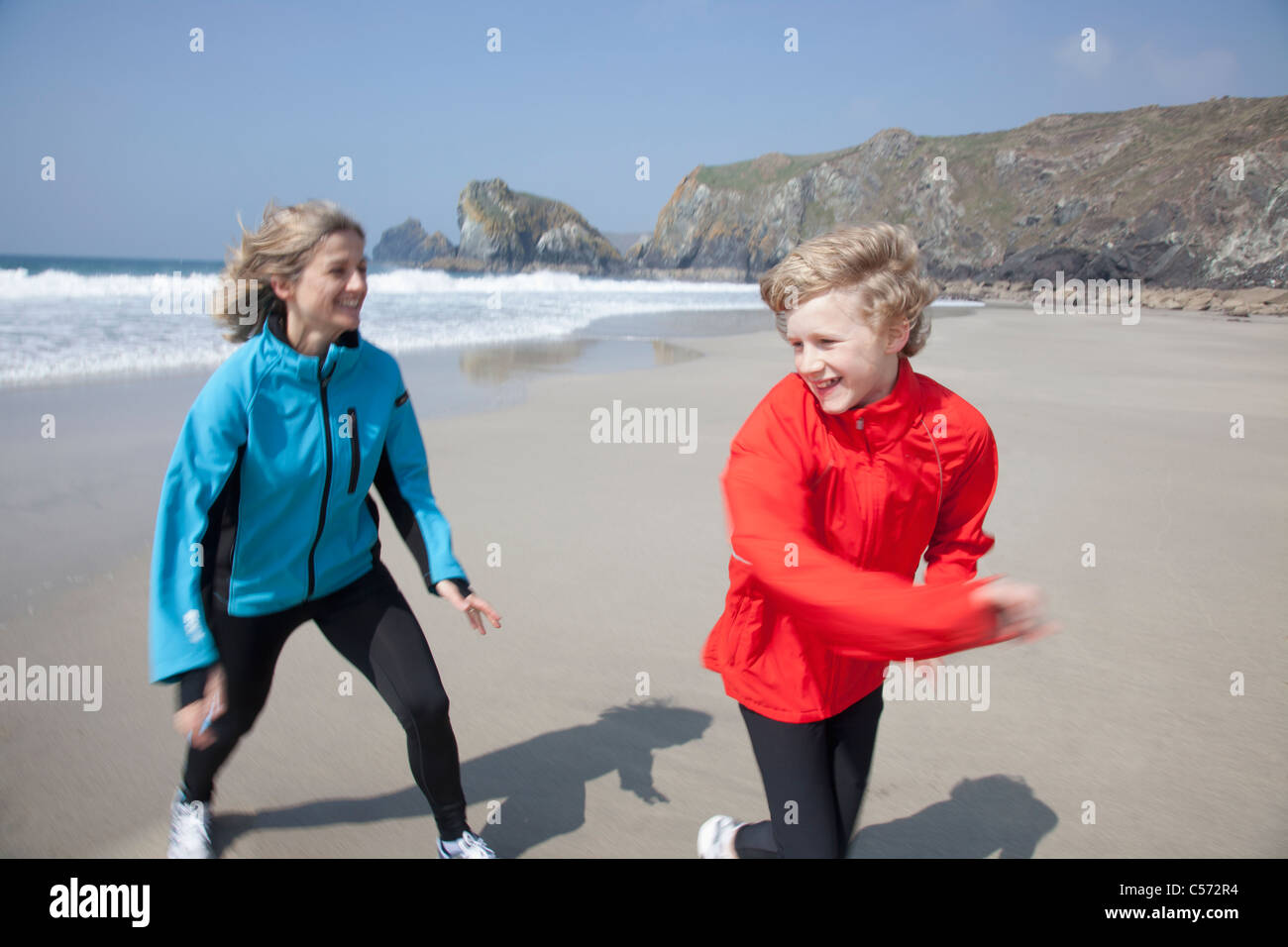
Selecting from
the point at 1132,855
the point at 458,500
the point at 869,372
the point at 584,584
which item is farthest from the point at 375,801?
the point at 458,500

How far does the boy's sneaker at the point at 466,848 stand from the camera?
7.84 ft

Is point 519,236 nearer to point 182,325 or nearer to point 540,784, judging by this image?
point 182,325

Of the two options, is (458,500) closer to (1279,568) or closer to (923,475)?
(923,475)

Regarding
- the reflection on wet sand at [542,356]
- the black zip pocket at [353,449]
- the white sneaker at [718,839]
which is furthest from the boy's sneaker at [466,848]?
the reflection on wet sand at [542,356]

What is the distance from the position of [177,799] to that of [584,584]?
7.95ft

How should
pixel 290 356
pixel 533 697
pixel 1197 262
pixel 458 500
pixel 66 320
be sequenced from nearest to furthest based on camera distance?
pixel 290 356 → pixel 533 697 → pixel 458 500 → pixel 66 320 → pixel 1197 262

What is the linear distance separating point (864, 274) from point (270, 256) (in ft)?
5.32

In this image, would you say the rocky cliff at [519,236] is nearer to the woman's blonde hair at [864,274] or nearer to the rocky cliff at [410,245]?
the rocky cliff at [410,245]

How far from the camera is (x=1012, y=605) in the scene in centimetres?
149

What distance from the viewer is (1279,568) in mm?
4812

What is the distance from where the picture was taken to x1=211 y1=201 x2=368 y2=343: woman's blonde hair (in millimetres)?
2207

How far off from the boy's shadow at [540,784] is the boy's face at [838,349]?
5.83 feet

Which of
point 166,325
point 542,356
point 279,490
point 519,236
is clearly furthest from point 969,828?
point 519,236

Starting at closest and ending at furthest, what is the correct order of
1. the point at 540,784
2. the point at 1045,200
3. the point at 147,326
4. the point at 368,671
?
1. the point at 368,671
2. the point at 540,784
3. the point at 147,326
4. the point at 1045,200
